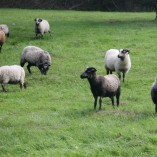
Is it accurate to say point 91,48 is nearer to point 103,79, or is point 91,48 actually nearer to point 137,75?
point 137,75

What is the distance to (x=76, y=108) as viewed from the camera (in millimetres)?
13000

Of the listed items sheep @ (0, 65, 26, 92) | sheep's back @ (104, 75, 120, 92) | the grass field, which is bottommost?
the grass field

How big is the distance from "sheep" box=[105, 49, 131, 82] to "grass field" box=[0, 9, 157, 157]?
57 centimetres

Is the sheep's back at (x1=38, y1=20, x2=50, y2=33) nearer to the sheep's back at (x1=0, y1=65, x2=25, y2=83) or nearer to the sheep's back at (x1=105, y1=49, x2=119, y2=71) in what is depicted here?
the sheep's back at (x1=105, y1=49, x2=119, y2=71)

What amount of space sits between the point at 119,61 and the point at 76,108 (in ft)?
13.9

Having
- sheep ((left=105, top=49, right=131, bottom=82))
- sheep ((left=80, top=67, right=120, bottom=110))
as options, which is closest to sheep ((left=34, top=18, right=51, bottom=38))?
sheep ((left=105, top=49, right=131, bottom=82))

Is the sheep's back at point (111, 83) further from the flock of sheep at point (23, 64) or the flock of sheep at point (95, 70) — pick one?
the flock of sheep at point (23, 64)

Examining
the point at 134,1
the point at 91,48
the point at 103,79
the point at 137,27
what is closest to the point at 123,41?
Result: the point at 91,48

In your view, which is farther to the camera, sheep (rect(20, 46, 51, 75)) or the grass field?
sheep (rect(20, 46, 51, 75))

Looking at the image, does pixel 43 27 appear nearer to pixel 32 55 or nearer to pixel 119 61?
pixel 32 55

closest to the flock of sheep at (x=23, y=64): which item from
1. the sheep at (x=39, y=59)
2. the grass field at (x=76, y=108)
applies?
the sheep at (x=39, y=59)

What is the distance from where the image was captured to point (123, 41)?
83.1 ft

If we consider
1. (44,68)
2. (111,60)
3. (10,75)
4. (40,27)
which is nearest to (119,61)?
(111,60)

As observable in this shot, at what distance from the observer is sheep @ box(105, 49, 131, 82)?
645 inches
